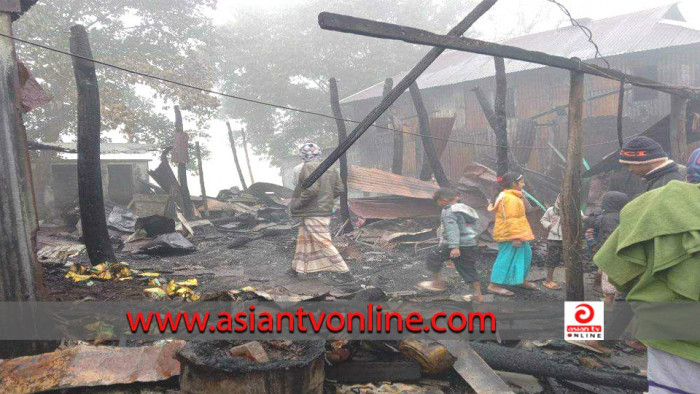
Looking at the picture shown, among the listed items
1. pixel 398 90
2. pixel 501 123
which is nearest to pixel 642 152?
pixel 398 90

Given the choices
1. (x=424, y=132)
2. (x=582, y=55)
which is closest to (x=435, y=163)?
(x=424, y=132)

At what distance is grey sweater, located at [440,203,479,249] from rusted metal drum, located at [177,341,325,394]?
307 cm

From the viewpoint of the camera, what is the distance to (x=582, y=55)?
15.3 metres

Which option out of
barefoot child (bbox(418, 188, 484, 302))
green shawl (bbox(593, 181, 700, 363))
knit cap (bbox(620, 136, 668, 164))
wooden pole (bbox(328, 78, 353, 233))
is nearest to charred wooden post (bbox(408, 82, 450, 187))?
wooden pole (bbox(328, 78, 353, 233))

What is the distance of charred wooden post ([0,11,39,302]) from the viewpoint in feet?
11.2

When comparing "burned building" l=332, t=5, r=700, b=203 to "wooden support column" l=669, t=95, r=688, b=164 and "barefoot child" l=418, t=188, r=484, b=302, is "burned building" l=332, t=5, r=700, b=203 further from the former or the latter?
"barefoot child" l=418, t=188, r=484, b=302

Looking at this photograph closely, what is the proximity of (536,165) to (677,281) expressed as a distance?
52.0 ft

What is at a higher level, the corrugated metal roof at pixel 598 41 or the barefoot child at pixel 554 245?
the corrugated metal roof at pixel 598 41

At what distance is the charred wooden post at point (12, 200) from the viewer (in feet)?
11.2

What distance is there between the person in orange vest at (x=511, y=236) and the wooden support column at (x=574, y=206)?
945mm

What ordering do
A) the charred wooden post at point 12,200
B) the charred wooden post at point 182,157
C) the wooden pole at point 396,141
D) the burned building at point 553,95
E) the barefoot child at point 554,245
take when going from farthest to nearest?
the burned building at point 553,95
the charred wooden post at point 182,157
the wooden pole at point 396,141
the barefoot child at point 554,245
the charred wooden post at point 12,200

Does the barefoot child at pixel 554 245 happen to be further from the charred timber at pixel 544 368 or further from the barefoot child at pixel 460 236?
the charred timber at pixel 544 368

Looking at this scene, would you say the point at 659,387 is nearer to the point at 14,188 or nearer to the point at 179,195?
the point at 14,188

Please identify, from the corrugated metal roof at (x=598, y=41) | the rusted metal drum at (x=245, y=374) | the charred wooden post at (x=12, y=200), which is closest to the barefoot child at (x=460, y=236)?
the rusted metal drum at (x=245, y=374)
